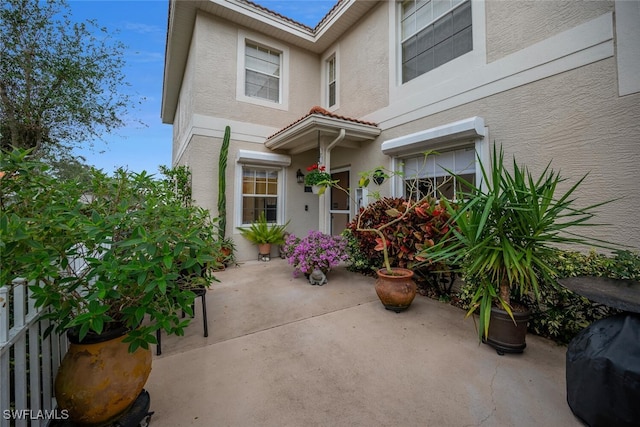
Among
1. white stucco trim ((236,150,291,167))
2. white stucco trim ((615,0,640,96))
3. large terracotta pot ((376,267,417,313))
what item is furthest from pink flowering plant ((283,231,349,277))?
white stucco trim ((615,0,640,96))

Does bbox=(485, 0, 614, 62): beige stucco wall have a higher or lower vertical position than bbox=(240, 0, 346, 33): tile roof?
lower

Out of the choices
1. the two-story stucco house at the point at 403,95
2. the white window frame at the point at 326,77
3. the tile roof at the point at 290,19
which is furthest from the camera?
the white window frame at the point at 326,77

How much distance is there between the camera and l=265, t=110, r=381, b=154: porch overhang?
5.03 m

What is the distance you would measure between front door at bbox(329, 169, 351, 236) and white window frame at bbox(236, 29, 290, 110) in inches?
99.2

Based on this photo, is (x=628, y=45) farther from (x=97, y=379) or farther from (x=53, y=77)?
(x=53, y=77)

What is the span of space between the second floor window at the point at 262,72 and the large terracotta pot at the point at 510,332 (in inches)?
275

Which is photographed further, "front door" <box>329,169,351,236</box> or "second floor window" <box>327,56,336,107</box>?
"second floor window" <box>327,56,336,107</box>

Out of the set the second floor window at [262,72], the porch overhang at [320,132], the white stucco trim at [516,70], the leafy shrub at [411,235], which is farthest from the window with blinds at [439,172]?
the second floor window at [262,72]

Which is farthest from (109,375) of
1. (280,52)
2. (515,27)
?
(280,52)

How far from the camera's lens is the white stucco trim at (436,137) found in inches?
157

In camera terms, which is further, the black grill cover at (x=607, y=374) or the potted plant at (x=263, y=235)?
the potted plant at (x=263, y=235)

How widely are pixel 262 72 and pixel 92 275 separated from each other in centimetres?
697

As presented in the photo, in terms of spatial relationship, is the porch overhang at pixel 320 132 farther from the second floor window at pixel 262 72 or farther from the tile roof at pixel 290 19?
the tile roof at pixel 290 19

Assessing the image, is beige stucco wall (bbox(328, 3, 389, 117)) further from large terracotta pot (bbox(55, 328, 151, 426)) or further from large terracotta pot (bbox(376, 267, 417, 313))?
large terracotta pot (bbox(55, 328, 151, 426))
